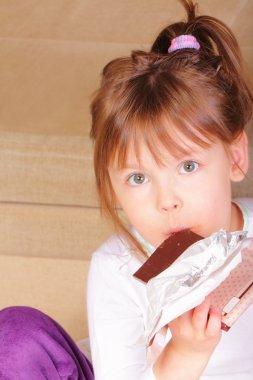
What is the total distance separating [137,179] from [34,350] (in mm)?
346

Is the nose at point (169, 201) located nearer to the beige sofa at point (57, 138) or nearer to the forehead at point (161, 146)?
the forehead at point (161, 146)

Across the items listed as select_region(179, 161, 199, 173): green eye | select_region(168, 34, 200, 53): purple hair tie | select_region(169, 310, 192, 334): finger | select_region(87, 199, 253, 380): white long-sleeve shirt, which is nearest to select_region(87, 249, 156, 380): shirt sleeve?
select_region(87, 199, 253, 380): white long-sleeve shirt

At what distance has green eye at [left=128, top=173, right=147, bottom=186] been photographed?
1.01 metres

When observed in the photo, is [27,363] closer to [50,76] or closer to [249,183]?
[249,183]

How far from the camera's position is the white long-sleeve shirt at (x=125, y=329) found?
3.55 feet

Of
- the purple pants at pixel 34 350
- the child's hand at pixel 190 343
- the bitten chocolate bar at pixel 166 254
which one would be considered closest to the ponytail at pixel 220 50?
the bitten chocolate bar at pixel 166 254

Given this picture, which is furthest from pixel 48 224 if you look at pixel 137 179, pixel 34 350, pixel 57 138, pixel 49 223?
pixel 137 179

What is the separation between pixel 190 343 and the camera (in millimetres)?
938

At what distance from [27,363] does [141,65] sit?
507 mm

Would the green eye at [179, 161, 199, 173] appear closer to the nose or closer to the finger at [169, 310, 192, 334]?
the nose

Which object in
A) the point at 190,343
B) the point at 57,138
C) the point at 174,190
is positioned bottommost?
the point at 57,138

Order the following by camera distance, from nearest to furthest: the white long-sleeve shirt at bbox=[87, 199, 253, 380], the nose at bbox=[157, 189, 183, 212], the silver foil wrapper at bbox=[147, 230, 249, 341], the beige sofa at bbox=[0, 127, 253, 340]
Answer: the silver foil wrapper at bbox=[147, 230, 249, 341] → the nose at bbox=[157, 189, 183, 212] → the white long-sleeve shirt at bbox=[87, 199, 253, 380] → the beige sofa at bbox=[0, 127, 253, 340]

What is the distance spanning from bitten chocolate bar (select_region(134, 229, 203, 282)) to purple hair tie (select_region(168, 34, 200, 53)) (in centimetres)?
31

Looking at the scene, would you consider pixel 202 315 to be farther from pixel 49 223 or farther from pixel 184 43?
pixel 49 223
